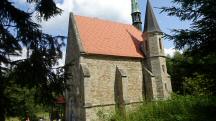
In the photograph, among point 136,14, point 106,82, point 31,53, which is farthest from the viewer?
point 136,14

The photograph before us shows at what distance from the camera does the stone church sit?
2248cm

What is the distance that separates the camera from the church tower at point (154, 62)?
83.4ft

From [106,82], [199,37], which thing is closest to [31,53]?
[199,37]

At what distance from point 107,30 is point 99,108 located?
8.77 metres

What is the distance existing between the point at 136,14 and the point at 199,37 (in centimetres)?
2646

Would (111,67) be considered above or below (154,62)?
below

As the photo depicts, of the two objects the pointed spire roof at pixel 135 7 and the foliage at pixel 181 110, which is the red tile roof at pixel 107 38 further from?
the foliage at pixel 181 110

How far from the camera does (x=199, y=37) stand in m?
8.79

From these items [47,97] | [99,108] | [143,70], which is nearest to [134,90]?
[143,70]

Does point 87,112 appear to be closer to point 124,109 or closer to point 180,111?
point 124,109

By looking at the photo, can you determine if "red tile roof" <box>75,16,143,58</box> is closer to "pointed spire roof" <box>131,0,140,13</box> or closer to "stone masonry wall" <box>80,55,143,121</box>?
"stone masonry wall" <box>80,55,143,121</box>

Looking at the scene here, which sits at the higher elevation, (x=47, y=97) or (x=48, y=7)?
(x=48, y=7)

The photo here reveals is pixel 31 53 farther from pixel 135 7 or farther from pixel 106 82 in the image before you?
pixel 135 7

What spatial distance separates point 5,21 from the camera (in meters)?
6.91
